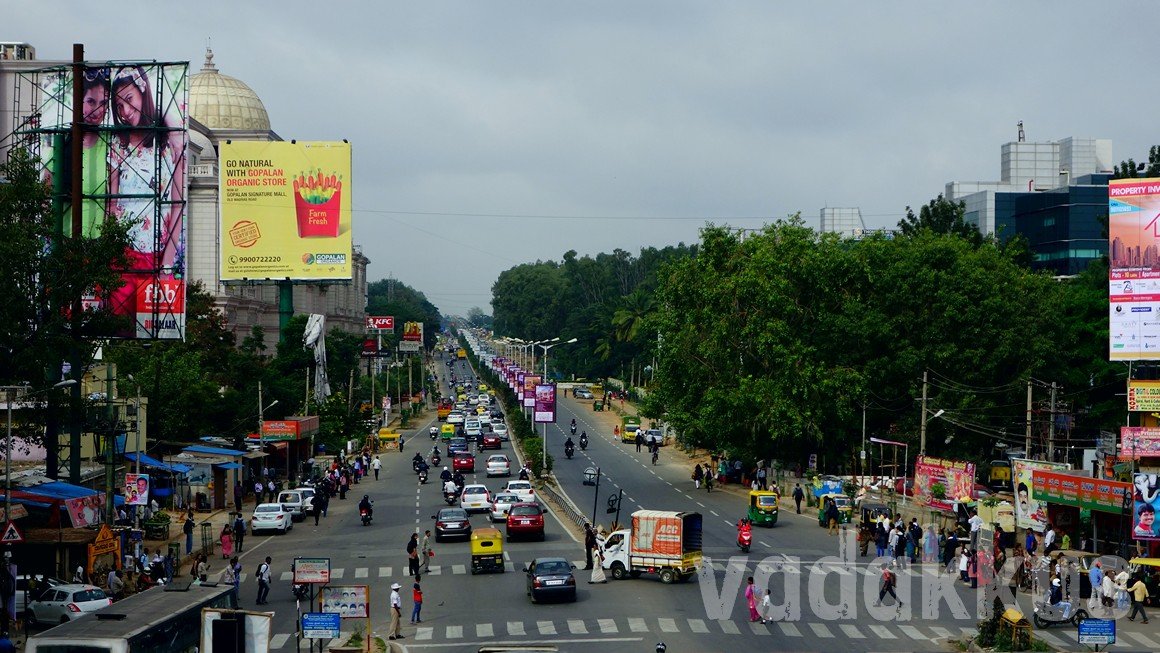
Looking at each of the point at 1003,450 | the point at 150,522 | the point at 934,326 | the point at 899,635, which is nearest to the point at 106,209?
the point at 150,522

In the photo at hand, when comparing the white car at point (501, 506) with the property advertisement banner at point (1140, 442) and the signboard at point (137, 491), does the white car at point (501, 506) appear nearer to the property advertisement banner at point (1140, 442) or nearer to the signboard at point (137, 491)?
the signboard at point (137, 491)

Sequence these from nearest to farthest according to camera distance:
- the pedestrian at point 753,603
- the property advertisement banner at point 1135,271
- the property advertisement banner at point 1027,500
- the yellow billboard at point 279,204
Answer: the pedestrian at point 753,603 → the property advertisement banner at point 1027,500 → the property advertisement banner at point 1135,271 → the yellow billboard at point 279,204

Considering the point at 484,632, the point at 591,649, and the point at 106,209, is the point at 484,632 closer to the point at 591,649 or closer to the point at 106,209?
the point at 591,649

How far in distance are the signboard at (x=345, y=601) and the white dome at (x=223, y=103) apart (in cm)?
9403

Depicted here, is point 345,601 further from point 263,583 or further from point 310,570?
point 263,583

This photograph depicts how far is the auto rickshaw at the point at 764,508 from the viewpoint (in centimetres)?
5256

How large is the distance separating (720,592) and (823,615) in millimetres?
3547

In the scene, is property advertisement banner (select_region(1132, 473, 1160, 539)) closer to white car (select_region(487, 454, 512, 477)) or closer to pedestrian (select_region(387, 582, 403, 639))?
pedestrian (select_region(387, 582, 403, 639))

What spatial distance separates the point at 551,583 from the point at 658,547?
5053 millimetres

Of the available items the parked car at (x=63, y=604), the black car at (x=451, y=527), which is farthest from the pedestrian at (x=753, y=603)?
the black car at (x=451, y=527)

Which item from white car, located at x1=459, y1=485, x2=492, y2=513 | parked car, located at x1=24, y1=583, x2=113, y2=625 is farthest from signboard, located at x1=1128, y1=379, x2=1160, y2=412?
parked car, located at x1=24, y1=583, x2=113, y2=625

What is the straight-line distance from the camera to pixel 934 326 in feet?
234

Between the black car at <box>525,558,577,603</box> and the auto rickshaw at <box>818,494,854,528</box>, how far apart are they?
61.4 feet

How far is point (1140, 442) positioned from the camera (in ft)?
149
